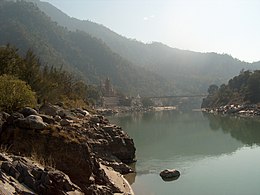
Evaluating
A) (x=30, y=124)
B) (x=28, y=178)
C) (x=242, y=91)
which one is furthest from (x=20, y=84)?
(x=242, y=91)

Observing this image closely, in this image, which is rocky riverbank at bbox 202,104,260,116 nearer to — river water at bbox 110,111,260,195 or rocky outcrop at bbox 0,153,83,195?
river water at bbox 110,111,260,195

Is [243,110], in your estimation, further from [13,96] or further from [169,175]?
[13,96]

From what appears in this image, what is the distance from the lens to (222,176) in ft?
103

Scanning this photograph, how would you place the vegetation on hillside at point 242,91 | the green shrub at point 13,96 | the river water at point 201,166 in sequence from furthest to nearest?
the vegetation on hillside at point 242,91, the green shrub at point 13,96, the river water at point 201,166

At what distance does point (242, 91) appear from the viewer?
137m

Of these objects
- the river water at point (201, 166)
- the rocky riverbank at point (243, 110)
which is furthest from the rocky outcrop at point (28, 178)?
the rocky riverbank at point (243, 110)

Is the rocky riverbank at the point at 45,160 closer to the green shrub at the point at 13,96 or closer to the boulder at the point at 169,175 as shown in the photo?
the boulder at the point at 169,175

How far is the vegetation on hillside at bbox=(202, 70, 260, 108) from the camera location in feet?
399

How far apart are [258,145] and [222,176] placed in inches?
935

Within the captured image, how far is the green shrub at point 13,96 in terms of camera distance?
104 ft

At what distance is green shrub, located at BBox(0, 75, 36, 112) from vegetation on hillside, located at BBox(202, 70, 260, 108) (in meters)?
98.7

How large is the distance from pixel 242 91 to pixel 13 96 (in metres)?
116

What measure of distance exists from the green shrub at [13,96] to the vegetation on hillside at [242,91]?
98.7 m

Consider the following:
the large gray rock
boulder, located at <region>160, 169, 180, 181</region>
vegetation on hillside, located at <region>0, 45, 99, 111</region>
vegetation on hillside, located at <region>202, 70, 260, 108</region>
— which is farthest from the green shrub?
vegetation on hillside, located at <region>202, 70, 260, 108</region>
